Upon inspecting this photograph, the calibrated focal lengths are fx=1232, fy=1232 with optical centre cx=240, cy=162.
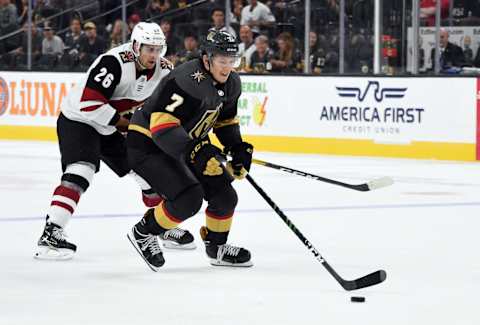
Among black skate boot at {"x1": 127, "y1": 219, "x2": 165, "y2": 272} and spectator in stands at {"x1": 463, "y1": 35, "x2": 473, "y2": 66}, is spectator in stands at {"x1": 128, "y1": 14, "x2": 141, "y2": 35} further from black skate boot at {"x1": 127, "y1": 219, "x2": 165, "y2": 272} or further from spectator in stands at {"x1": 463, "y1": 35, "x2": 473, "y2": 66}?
black skate boot at {"x1": 127, "y1": 219, "x2": 165, "y2": 272}

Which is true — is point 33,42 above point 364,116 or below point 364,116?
above

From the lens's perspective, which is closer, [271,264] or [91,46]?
[271,264]

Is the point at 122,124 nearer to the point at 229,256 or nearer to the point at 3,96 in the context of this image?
the point at 229,256

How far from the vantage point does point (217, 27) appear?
13.3m

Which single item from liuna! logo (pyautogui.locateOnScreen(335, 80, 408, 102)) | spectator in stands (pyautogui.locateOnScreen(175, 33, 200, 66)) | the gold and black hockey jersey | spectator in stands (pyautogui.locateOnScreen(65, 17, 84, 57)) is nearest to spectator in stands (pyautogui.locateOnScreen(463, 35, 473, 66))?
liuna! logo (pyautogui.locateOnScreen(335, 80, 408, 102))

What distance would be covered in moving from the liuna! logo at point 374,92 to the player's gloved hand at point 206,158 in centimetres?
669

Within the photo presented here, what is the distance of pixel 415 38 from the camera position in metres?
11.7

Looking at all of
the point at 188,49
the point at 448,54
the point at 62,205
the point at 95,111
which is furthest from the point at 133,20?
the point at 62,205

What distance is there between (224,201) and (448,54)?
22.0ft

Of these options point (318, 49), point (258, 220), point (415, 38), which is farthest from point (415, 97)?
point (258, 220)

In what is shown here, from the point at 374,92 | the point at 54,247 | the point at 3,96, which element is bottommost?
the point at 3,96

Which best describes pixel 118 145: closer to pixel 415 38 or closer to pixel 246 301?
pixel 246 301

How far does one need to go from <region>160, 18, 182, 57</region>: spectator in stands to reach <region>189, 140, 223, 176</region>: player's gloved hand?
8.62 meters

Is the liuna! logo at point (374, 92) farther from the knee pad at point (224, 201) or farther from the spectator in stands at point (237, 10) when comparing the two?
the knee pad at point (224, 201)
